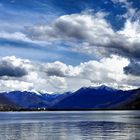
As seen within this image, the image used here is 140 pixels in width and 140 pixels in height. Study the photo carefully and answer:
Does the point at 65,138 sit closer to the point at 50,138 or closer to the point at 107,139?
the point at 50,138

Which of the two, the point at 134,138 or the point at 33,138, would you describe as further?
the point at 33,138

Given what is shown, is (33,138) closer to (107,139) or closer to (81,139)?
(81,139)

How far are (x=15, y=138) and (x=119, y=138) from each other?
27777mm

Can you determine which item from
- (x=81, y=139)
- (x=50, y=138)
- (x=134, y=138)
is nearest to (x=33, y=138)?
(x=50, y=138)

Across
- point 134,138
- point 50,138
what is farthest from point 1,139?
point 134,138

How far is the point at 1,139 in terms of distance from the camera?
3873 inches

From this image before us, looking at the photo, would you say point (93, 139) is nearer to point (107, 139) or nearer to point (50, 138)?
point (107, 139)

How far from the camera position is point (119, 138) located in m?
97.9

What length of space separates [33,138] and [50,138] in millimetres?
4795

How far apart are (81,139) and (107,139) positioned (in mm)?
6643

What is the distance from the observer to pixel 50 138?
99688 mm

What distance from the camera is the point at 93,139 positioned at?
3794 inches

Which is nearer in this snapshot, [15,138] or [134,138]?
[134,138]

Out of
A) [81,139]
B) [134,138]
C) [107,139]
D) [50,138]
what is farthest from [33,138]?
[134,138]
